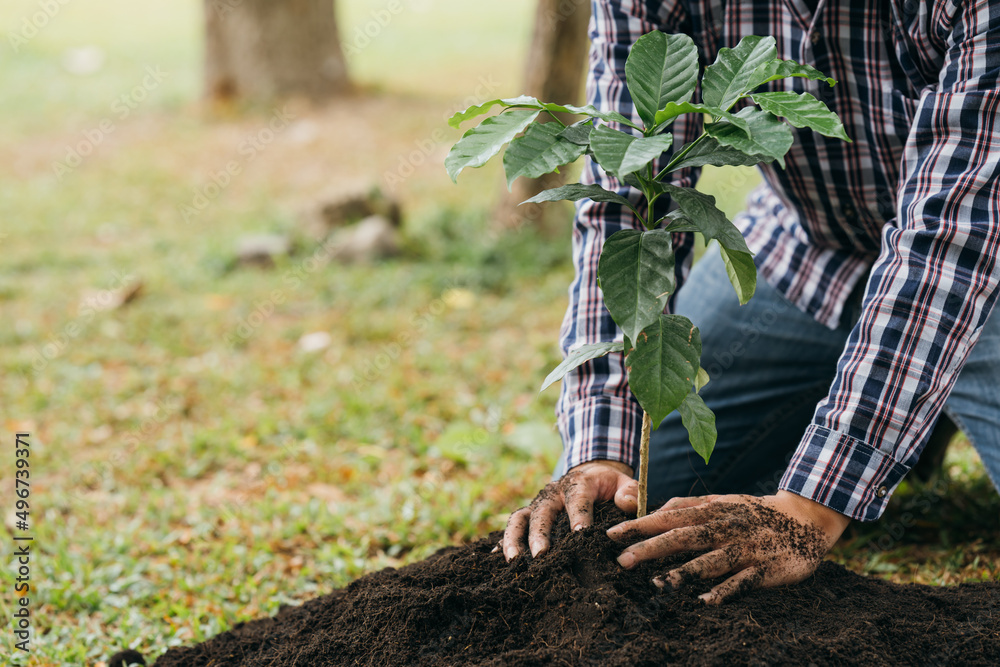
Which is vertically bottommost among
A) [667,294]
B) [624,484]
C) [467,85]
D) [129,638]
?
[467,85]

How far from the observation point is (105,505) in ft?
9.52

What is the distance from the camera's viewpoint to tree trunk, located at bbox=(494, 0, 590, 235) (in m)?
5.09

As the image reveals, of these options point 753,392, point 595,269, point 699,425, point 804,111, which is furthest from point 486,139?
point 753,392

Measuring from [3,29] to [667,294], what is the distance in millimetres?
17006

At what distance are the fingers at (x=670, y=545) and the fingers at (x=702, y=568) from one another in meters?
0.03

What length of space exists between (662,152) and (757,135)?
0.49 ft

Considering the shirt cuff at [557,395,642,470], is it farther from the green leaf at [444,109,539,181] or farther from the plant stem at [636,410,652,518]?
the green leaf at [444,109,539,181]

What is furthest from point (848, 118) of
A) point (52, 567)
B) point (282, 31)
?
point (282, 31)

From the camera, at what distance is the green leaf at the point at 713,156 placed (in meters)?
1.33

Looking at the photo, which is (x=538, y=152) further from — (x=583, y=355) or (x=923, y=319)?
(x=923, y=319)

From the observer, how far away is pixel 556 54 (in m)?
5.14

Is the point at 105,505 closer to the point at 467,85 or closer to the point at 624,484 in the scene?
the point at 624,484

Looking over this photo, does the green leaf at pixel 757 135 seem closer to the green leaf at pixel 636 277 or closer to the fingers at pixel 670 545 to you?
the green leaf at pixel 636 277

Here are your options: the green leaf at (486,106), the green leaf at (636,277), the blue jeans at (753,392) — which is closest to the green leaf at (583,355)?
the green leaf at (636,277)
